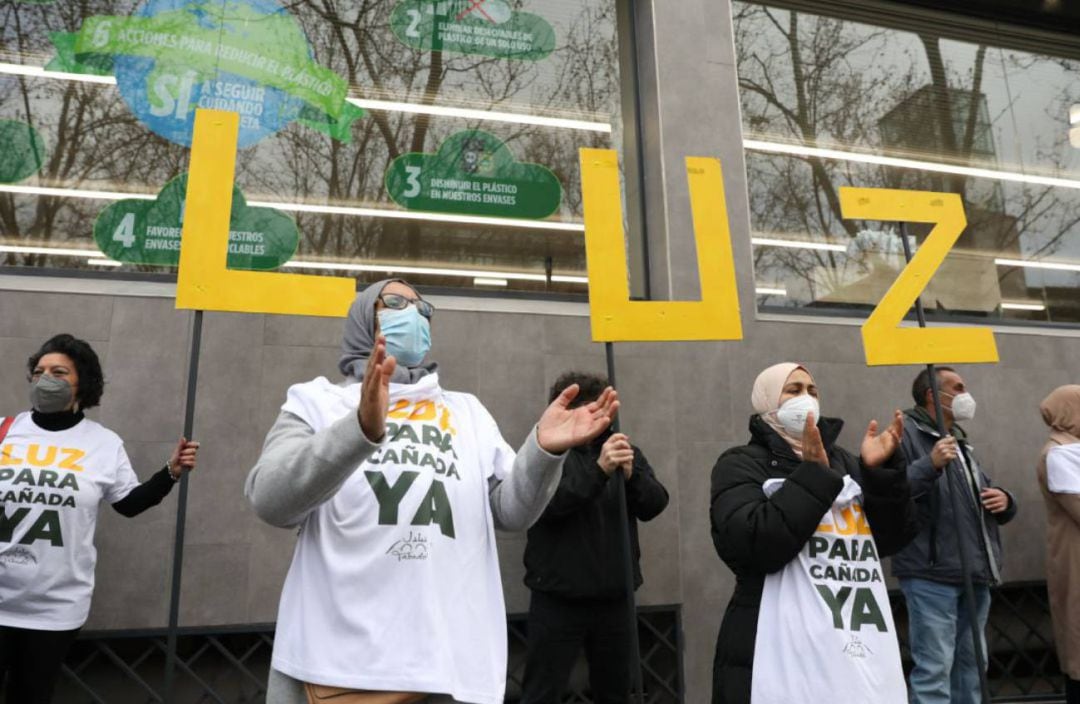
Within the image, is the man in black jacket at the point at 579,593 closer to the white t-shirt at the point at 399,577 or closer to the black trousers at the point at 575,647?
the black trousers at the point at 575,647

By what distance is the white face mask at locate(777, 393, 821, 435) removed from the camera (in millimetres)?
3018

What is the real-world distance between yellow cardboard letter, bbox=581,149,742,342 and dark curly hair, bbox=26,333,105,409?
246cm

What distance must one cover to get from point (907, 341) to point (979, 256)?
159 inches

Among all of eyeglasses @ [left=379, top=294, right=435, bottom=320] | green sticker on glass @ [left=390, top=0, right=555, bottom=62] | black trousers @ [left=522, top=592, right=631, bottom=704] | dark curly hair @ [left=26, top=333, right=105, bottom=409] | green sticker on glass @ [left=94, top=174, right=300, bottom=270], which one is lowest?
black trousers @ [left=522, top=592, right=631, bottom=704]

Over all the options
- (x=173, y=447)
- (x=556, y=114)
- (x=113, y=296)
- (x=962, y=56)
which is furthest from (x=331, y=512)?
(x=962, y=56)

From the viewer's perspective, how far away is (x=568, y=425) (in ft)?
7.32

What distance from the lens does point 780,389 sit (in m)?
3.10

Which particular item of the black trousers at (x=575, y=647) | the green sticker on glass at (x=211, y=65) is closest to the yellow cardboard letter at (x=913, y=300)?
the black trousers at (x=575, y=647)

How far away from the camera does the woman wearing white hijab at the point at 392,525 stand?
1944 millimetres

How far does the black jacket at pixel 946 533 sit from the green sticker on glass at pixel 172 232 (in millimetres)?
4026

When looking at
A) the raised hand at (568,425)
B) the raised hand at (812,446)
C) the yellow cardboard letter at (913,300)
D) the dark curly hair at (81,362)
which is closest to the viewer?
the raised hand at (568,425)

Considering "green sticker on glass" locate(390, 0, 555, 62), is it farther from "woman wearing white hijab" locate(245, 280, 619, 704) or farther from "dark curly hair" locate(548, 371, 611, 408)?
"woman wearing white hijab" locate(245, 280, 619, 704)

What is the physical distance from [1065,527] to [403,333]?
4103 mm

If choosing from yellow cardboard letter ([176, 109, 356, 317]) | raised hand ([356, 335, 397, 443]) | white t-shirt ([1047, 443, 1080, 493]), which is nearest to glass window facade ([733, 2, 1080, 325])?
white t-shirt ([1047, 443, 1080, 493])
